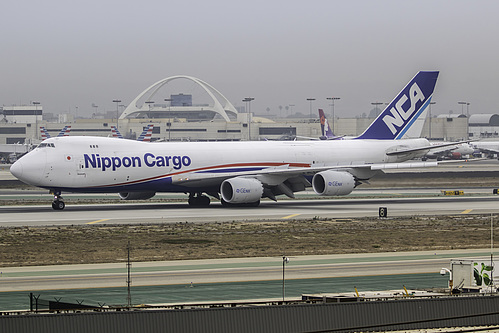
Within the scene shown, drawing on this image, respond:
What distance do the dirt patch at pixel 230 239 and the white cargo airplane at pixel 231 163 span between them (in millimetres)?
9249

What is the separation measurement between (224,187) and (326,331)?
3925 cm

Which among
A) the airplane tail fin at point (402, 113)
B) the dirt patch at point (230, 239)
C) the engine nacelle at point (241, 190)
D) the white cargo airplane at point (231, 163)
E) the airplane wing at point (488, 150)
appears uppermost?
the airplane wing at point (488, 150)

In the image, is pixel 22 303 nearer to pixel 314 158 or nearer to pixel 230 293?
pixel 230 293

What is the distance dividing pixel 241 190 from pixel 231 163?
3686 mm

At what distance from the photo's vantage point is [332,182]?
65.0m

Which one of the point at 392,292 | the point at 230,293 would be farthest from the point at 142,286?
the point at 392,292

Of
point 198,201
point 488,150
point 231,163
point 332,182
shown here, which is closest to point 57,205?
point 198,201

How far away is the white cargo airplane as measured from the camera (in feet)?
198

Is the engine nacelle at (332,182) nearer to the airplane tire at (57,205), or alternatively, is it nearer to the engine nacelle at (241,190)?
the engine nacelle at (241,190)

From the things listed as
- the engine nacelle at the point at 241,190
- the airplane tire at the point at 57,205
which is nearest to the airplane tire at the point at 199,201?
the engine nacelle at the point at 241,190

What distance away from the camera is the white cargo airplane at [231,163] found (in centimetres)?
6038

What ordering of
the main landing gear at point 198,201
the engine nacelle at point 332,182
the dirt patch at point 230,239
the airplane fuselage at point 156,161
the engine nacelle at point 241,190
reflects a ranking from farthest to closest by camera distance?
1. the main landing gear at point 198,201
2. the engine nacelle at point 332,182
3. the engine nacelle at point 241,190
4. the airplane fuselage at point 156,161
5. the dirt patch at point 230,239

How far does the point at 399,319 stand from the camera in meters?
27.3

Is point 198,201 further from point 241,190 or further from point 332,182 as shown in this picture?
point 332,182
